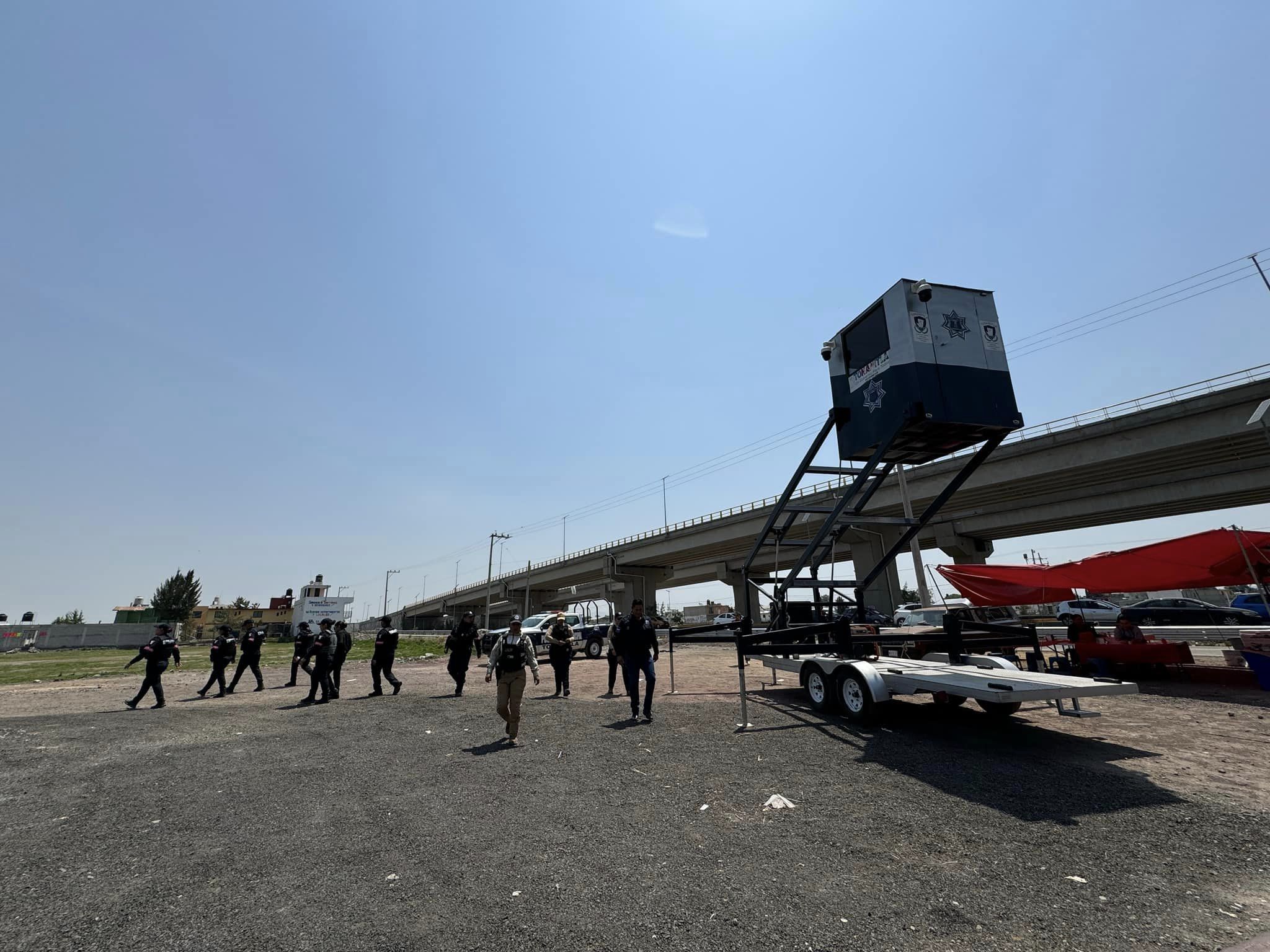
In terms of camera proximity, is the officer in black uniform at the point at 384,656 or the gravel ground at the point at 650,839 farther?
the officer in black uniform at the point at 384,656

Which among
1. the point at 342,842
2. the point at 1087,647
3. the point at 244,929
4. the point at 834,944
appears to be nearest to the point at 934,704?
the point at 1087,647

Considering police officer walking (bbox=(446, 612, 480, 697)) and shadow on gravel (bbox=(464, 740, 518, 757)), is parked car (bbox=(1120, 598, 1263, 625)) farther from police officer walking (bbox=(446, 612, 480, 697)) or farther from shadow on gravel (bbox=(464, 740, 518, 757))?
shadow on gravel (bbox=(464, 740, 518, 757))

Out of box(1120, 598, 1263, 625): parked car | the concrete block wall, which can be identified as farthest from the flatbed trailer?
the concrete block wall

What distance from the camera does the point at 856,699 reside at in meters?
8.73

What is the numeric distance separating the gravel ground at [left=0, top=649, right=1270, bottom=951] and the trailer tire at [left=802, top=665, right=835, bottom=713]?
759 millimetres

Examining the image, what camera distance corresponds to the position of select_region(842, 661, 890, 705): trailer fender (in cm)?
827

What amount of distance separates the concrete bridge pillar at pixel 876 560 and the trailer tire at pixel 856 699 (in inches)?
1193

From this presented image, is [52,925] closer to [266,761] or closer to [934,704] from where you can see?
[266,761]

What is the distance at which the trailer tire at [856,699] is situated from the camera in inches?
328

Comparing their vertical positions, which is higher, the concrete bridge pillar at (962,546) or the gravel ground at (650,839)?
the concrete bridge pillar at (962,546)

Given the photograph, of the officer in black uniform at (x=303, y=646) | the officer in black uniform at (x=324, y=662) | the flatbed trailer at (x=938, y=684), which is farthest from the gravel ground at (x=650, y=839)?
the officer in black uniform at (x=303, y=646)

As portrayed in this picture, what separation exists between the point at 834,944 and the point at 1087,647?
1434 centimetres

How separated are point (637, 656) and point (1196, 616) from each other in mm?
32293

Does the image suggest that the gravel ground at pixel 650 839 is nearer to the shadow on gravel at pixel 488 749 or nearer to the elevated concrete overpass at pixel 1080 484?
the shadow on gravel at pixel 488 749
